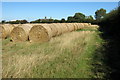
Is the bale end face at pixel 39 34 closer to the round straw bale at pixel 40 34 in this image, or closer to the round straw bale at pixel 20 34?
the round straw bale at pixel 40 34

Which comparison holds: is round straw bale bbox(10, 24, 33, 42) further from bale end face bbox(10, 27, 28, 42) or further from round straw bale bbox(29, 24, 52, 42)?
round straw bale bbox(29, 24, 52, 42)

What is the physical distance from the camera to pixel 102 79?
4.39 meters

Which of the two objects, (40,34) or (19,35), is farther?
(19,35)

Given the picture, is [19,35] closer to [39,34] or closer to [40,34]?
[39,34]

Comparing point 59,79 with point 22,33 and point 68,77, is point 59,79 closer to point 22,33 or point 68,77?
point 68,77

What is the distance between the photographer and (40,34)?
11.8m

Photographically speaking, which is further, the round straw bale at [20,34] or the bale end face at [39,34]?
the round straw bale at [20,34]

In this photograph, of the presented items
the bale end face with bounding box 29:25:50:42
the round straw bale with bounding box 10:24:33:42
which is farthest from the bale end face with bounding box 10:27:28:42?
the bale end face with bounding box 29:25:50:42

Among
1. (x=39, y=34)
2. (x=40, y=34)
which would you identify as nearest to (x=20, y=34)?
(x=39, y=34)

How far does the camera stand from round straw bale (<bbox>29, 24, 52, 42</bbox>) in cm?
1159

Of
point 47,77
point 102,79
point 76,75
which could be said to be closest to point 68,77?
point 76,75

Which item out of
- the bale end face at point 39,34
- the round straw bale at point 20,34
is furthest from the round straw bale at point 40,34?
the round straw bale at point 20,34

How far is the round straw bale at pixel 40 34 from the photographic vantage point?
11.6 meters

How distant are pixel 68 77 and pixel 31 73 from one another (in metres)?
1.21
